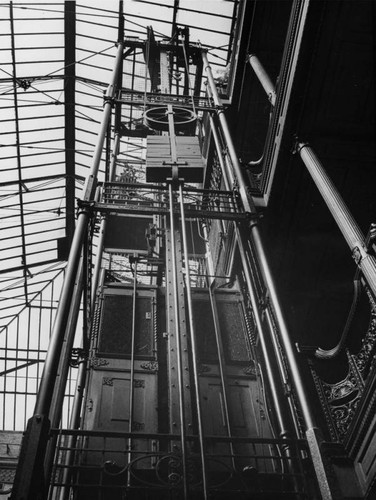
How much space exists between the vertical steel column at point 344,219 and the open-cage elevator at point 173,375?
3.27 feet

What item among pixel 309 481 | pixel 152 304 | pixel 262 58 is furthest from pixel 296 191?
pixel 309 481

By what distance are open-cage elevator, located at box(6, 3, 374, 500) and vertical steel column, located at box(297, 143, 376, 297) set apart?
1.00m

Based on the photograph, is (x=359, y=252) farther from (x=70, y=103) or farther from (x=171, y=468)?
(x=70, y=103)

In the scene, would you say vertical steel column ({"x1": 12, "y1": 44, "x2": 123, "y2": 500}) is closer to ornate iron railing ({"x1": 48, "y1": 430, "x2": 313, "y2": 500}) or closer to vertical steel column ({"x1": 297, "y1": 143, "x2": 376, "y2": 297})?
ornate iron railing ({"x1": 48, "y1": 430, "x2": 313, "y2": 500})

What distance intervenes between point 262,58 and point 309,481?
30.1 ft

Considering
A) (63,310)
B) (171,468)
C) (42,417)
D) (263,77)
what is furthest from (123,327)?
(263,77)

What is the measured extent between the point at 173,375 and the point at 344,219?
2.86 m

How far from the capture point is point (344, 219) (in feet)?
19.5

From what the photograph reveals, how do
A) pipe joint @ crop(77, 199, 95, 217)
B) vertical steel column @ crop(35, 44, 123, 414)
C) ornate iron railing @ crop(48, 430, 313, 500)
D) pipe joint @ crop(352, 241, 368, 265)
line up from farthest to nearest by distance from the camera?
pipe joint @ crop(77, 199, 95, 217), pipe joint @ crop(352, 241, 368, 265), ornate iron railing @ crop(48, 430, 313, 500), vertical steel column @ crop(35, 44, 123, 414)

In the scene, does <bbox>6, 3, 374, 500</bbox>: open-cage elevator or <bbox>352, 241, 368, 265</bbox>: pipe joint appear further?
<bbox>352, 241, 368, 265</bbox>: pipe joint

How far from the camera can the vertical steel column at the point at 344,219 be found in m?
5.02

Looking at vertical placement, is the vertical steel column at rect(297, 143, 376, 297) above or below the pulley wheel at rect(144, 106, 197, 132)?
below

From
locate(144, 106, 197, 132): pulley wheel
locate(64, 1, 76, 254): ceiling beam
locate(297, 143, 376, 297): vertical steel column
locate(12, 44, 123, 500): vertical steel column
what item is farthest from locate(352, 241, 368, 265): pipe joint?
locate(64, 1, 76, 254): ceiling beam

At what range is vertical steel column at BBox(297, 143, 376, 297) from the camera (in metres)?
5.02
